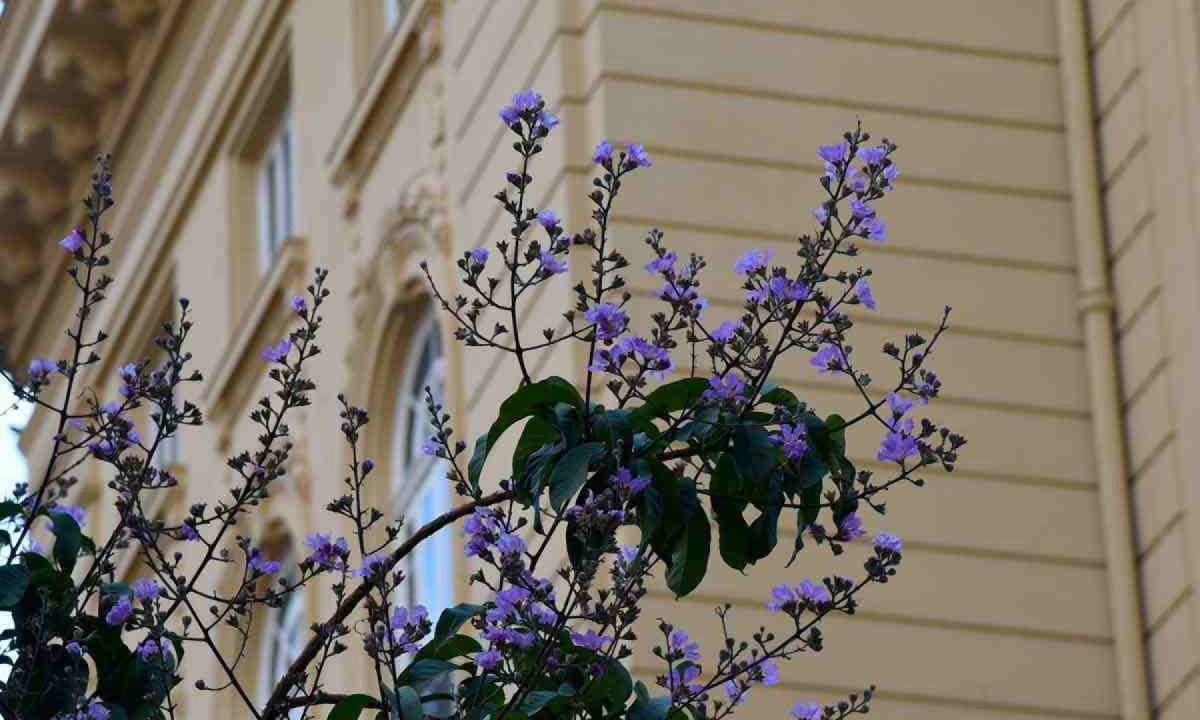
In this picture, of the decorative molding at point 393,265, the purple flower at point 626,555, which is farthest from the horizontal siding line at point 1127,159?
the purple flower at point 626,555

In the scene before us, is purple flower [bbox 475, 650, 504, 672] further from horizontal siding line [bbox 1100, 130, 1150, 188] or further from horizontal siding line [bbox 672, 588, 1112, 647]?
horizontal siding line [bbox 1100, 130, 1150, 188]

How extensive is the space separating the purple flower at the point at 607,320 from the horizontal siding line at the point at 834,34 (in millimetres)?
6964

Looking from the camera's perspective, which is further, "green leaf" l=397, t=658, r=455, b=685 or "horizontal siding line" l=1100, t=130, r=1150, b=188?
"horizontal siding line" l=1100, t=130, r=1150, b=188

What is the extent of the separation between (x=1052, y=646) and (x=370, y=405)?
16.5ft

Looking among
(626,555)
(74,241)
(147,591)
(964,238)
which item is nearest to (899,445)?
(626,555)

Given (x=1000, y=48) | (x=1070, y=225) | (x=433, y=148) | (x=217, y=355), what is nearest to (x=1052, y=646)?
(x=1070, y=225)

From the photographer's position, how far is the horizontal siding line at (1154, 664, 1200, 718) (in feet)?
36.0

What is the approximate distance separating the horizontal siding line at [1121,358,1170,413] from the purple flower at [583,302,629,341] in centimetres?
643

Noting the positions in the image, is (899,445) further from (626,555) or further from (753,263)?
(626,555)

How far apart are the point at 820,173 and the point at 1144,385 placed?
1.51 m

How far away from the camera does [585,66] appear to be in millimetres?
12289

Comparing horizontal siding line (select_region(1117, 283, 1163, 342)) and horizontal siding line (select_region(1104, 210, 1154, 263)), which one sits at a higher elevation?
horizontal siding line (select_region(1104, 210, 1154, 263))

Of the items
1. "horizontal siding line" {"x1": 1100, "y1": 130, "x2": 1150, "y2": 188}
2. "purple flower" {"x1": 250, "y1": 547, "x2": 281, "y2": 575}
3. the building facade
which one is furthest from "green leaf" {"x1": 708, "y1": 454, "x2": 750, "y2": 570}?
"horizontal siding line" {"x1": 1100, "y1": 130, "x2": 1150, "y2": 188}

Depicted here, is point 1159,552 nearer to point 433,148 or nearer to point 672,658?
point 433,148
